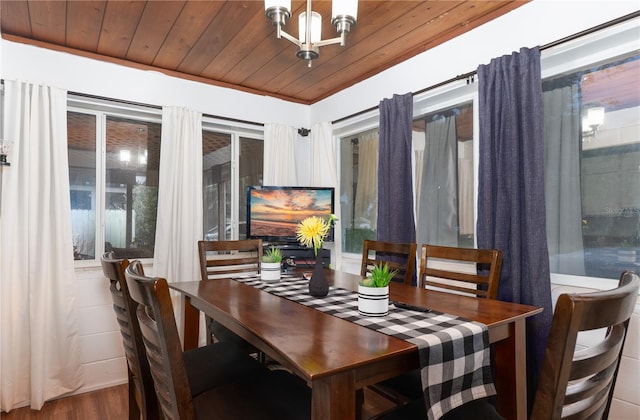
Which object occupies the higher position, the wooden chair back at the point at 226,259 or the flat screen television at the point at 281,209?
the flat screen television at the point at 281,209

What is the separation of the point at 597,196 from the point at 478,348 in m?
1.33

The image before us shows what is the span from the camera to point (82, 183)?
2.87 m

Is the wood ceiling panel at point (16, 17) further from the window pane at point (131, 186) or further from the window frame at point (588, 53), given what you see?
the window frame at point (588, 53)

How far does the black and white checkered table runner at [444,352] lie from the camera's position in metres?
1.10

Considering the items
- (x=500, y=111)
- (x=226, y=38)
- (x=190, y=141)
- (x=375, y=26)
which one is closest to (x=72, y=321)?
(x=190, y=141)

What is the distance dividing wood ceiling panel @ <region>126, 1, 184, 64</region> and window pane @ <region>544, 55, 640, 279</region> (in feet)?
7.58

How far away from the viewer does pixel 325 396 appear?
3.09ft

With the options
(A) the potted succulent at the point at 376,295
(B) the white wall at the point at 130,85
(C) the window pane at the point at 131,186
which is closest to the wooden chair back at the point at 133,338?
(A) the potted succulent at the point at 376,295

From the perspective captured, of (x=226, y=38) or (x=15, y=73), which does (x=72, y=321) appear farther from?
(x=226, y=38)

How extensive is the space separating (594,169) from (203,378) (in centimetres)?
224

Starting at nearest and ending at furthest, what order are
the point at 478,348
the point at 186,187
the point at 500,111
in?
the point at 478,348 < the point at 500,111 < the point at 186,187

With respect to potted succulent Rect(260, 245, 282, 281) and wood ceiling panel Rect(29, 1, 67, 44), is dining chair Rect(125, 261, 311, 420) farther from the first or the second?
wood ceiling panel Rect(29, 1, 67, 44)

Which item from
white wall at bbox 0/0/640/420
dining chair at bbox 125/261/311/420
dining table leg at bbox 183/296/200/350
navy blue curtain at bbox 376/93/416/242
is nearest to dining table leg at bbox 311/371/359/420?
dining chair at bbox 125/261/311/420

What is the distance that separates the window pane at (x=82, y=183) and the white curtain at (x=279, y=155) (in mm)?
1468
